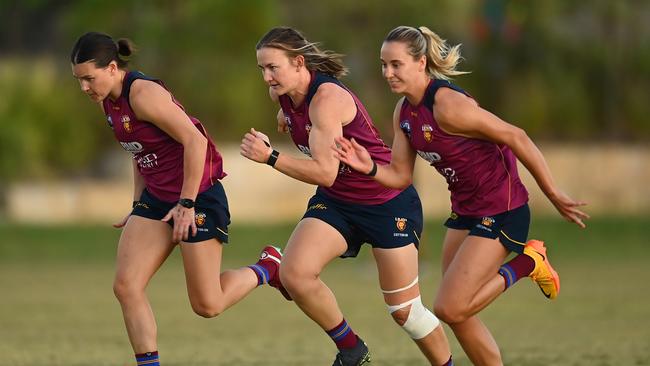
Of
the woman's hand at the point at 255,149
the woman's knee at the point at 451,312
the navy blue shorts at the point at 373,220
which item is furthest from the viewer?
the navy blue shorts at the point at 373,220

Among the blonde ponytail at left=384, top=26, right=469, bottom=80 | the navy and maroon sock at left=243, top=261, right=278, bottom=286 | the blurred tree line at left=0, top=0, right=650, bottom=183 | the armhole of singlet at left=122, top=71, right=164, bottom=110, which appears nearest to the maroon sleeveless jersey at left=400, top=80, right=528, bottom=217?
the blonde ponytail at left=384, top=26, right=469, bottom=80

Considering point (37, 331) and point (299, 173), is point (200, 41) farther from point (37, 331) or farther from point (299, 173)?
point (299, 173)

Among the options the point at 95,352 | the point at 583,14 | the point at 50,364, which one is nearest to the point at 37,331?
the point at 95,352

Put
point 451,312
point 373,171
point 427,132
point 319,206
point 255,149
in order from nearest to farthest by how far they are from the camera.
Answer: point 255,149, point 451,312, point 427,132, point 373,171, point 319,206

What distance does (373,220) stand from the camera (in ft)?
Result: 23.3

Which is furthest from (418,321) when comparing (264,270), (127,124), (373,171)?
(127,124)

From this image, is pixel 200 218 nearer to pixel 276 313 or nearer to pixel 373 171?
pixel 373 171

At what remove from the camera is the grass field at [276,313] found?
29.7ft

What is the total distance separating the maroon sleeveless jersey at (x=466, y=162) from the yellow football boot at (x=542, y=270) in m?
0.29

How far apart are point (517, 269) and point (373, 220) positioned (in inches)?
32.3

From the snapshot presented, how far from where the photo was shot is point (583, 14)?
87.0 ft

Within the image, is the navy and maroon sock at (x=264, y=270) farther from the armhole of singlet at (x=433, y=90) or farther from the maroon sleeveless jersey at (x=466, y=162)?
the armhole of singlet at (x=433, y=90)

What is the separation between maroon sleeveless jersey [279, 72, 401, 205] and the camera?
7.01 m

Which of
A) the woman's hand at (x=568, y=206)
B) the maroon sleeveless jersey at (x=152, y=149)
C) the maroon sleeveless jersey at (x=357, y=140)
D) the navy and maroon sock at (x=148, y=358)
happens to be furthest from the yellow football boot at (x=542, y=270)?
the navy and maroon sock at (x=148, y=358)
